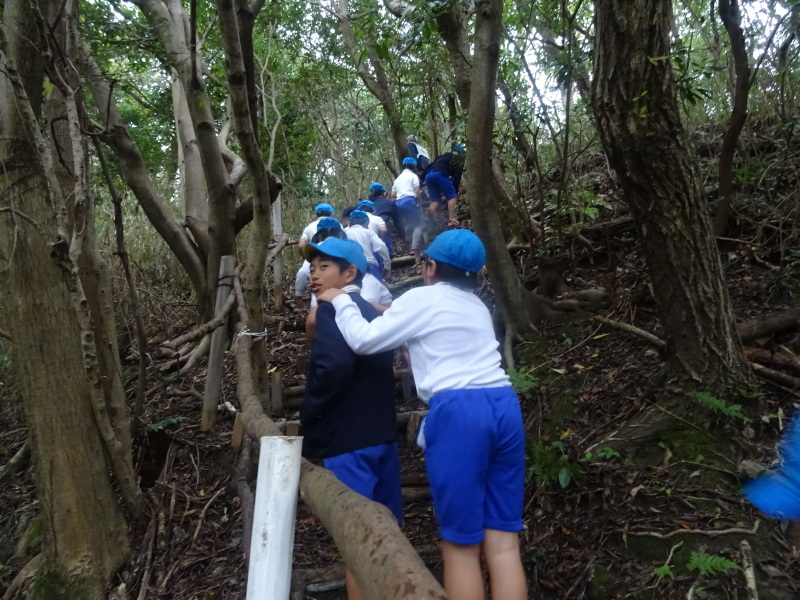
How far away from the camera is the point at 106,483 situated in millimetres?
3621

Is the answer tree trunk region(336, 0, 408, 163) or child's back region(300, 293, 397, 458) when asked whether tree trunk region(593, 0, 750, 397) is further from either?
tree trunk region(336, 0, 408, 163)

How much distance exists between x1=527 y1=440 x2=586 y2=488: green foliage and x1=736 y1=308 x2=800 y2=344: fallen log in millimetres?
1466

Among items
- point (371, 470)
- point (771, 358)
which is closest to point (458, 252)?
point (371, 470)

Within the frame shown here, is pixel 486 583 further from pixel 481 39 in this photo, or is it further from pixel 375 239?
pixel 375 239

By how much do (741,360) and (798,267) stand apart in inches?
57.0

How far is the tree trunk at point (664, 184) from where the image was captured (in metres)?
3.17

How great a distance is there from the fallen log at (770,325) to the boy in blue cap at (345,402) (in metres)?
2.66

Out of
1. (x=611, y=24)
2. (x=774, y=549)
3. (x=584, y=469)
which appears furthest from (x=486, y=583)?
(x=611, y=24)

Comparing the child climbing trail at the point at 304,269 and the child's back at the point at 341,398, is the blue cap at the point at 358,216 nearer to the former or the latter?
the child climbing trail at the point at 304,269

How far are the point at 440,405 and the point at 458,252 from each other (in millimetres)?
673

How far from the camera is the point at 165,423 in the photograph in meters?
5.01

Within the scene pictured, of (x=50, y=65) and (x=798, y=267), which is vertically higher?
(x=50, y=65)

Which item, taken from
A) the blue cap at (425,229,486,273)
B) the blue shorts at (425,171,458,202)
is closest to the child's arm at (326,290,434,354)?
the blue cap at (425,229,486,273)

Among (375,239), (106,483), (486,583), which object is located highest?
(375,239)
